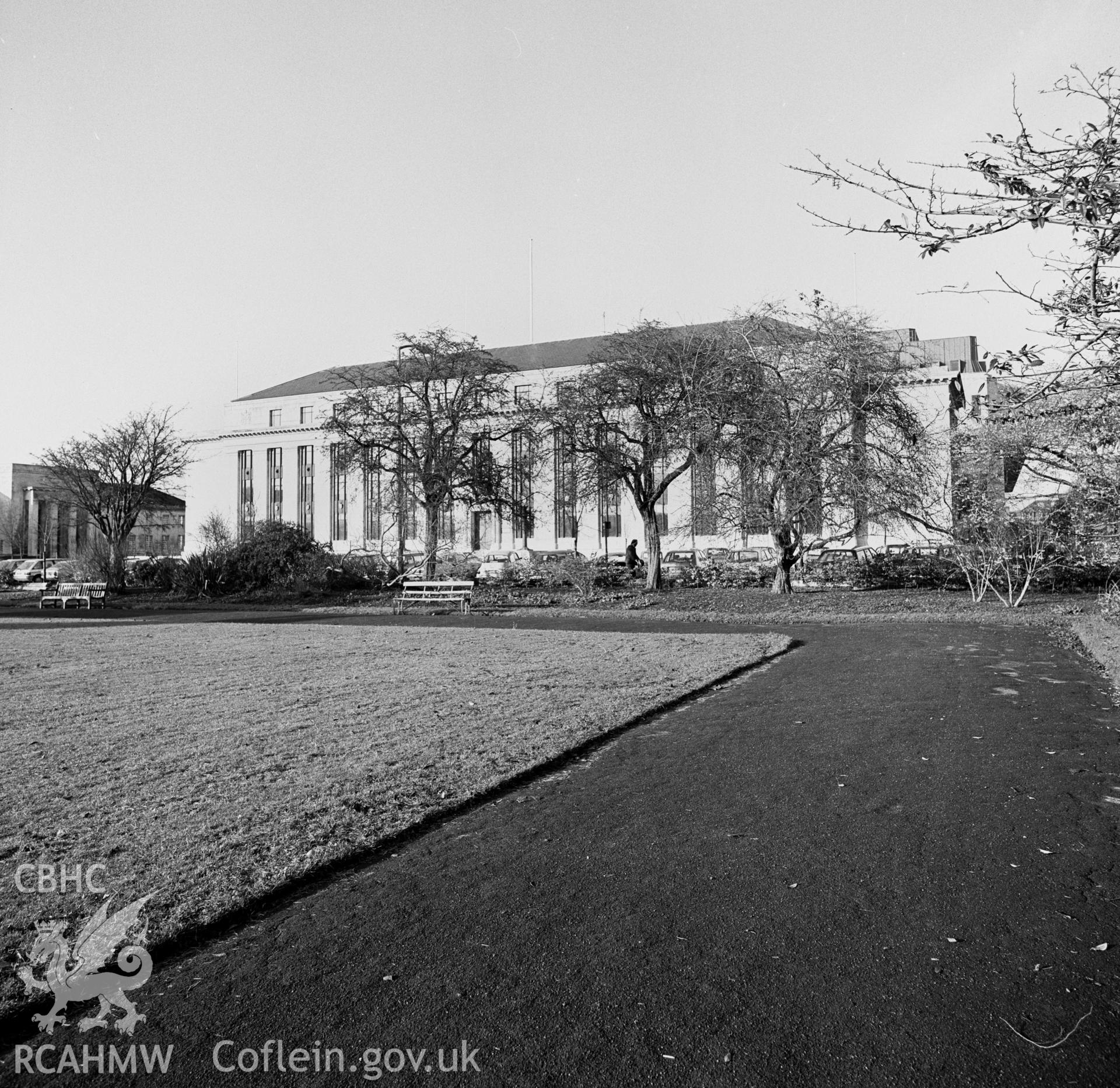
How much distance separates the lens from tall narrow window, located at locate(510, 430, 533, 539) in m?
32.8

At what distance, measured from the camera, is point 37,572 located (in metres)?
41.8

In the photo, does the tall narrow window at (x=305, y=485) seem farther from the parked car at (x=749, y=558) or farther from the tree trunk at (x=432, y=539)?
the parked car at (x=749, y=558)

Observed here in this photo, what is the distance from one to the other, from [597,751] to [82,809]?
3.54 meters

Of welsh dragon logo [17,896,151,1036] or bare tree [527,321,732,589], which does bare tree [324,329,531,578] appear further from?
welsh dragon logo [17,896,151,1036]

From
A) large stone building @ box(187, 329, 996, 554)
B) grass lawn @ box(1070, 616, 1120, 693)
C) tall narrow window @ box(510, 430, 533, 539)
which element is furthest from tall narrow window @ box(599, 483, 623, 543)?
grass lawn @ box(1070, 616, 1120, 693)

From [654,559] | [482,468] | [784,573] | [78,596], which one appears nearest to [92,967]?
[784,573]

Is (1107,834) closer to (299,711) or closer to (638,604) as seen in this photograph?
(299,711)

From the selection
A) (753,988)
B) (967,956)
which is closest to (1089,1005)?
(967,956)

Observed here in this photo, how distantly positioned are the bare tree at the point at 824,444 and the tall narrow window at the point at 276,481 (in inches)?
2152

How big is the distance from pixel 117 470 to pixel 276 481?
31401 mm

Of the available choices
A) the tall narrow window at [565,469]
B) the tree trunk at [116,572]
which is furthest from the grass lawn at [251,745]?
the tree trunk at [116,572]

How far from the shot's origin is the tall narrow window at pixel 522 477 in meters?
32.8

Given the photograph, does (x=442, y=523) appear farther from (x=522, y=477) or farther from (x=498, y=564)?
(x=522, y=477)

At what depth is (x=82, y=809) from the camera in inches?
194
